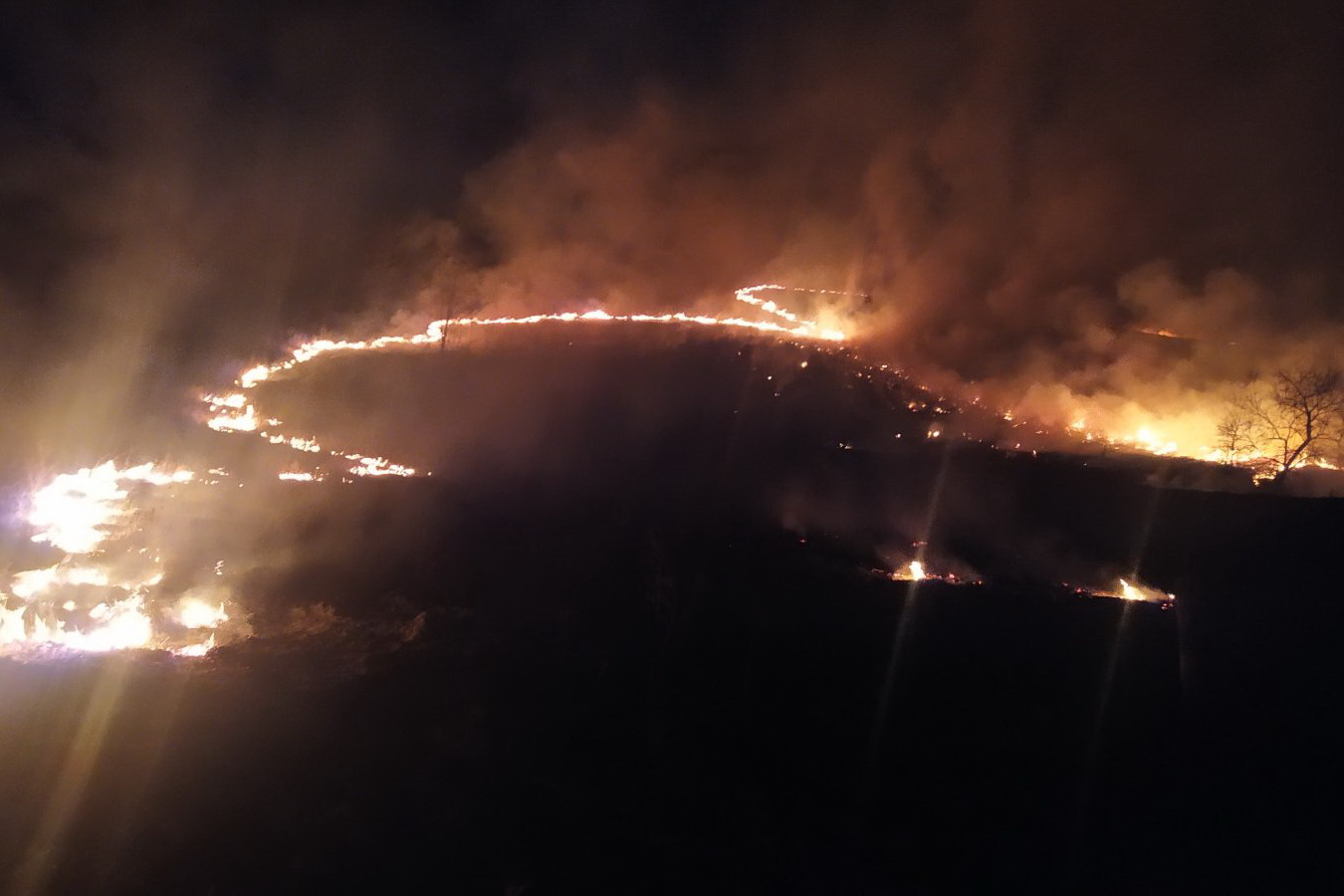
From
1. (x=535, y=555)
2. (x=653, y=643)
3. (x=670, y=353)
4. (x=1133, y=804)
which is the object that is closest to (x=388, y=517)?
(x=535, y=555)

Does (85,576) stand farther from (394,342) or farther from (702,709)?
(394,342)

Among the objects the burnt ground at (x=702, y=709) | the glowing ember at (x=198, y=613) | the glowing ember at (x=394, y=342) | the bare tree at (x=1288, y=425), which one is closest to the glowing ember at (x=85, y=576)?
the glowing ember at (x=198, y=613)

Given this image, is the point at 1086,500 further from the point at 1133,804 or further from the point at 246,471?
the point at 246,471

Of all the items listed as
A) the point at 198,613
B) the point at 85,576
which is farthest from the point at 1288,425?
the point at 85,576

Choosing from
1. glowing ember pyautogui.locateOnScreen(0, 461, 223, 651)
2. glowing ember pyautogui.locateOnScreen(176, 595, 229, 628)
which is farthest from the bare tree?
glowing ember pyautogui.locateOnScreen(0, 461, 223, 651)

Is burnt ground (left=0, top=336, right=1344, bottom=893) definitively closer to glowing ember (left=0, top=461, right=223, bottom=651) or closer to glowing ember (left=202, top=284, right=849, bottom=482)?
glowing ember (left=0, top=461, right=223, bottom=651)
